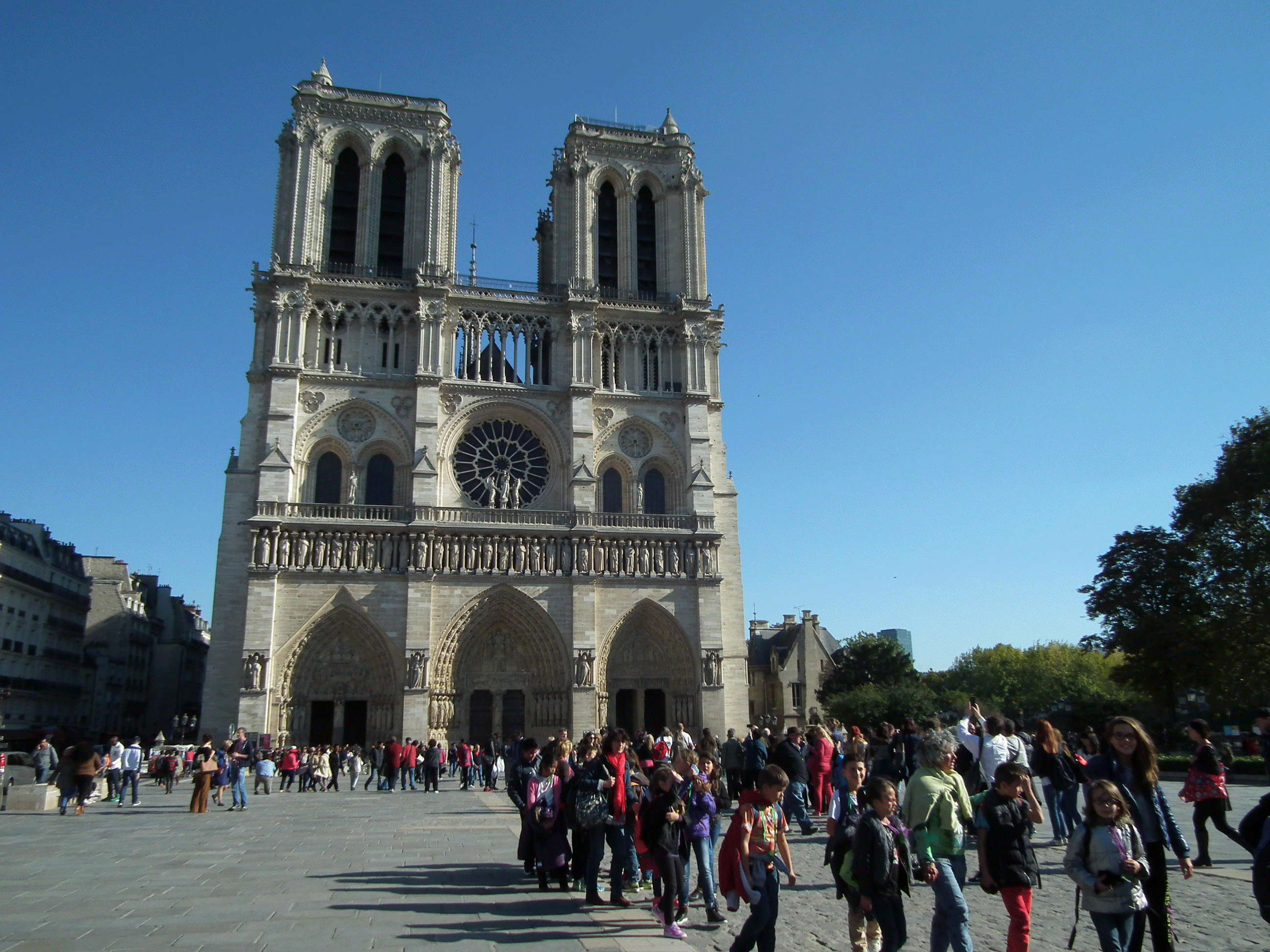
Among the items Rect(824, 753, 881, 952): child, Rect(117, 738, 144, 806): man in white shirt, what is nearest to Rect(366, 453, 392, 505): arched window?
Rect(117, 738, 144, 806): man in white shirt

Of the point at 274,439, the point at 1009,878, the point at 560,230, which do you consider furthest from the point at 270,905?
the point at 560,230

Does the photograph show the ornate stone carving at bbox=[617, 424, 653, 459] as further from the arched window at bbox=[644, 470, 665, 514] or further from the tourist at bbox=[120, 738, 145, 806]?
the tourist at bbox=[120, 738, 145, 806]

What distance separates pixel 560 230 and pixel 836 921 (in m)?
30.8

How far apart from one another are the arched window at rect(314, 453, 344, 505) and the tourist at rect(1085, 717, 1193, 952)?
27.9 m

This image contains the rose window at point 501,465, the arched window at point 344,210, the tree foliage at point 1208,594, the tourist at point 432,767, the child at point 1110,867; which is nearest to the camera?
the child at point 1110,867

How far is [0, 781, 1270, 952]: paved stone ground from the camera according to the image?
6.54m

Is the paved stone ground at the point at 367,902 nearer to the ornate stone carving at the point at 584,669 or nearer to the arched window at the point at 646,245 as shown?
the ornate stone carving at the point at 584,669

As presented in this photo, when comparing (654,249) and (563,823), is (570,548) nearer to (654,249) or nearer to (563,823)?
(654,249)

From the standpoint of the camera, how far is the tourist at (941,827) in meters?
5.20

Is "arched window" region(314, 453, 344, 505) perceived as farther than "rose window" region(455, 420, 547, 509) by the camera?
No

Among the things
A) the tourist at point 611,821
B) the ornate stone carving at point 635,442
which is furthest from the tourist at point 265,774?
the ornate stone carving at point 635,442

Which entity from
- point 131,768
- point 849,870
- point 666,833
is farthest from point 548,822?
point 131,768

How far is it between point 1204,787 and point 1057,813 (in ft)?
5.36

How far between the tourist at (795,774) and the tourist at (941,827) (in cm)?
477
